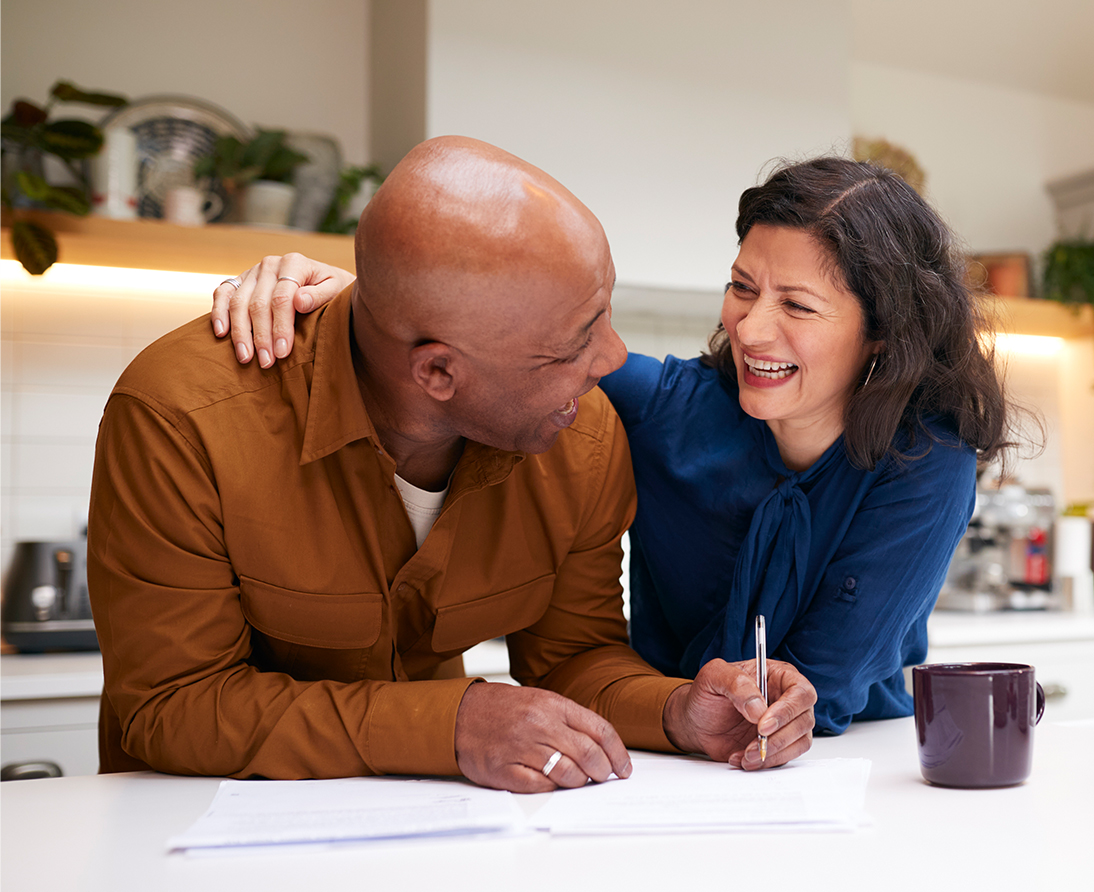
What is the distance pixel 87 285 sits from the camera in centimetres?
252

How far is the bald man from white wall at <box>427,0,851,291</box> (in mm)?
1514

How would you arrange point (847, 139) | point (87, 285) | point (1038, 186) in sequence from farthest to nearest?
point (1038, 186), point (847, 139), point (87, 285)

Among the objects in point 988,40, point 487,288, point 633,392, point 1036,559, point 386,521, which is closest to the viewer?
point 487,288

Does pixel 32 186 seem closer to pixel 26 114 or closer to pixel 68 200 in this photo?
pixel 68 200

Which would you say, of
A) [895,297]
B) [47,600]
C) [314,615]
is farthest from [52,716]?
[895,297]

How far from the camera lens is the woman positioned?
1.07m

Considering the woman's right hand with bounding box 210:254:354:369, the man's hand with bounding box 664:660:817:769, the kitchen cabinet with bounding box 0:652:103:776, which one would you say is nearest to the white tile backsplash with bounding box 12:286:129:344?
the kitchen cabinet with bounding box 0:652:103:776

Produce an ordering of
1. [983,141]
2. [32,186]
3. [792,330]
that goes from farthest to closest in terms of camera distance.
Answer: [983,141] < [32,186] < [792,330]

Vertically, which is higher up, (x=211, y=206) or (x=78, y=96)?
(x=78, y=96)

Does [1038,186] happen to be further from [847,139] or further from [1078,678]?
[1078,678]

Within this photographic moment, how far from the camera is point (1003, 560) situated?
9.92 ft

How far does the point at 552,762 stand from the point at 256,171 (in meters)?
1.97

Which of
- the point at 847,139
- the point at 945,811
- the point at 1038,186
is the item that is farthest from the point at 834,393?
the point at 1038,186

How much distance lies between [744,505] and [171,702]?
2.16ft
